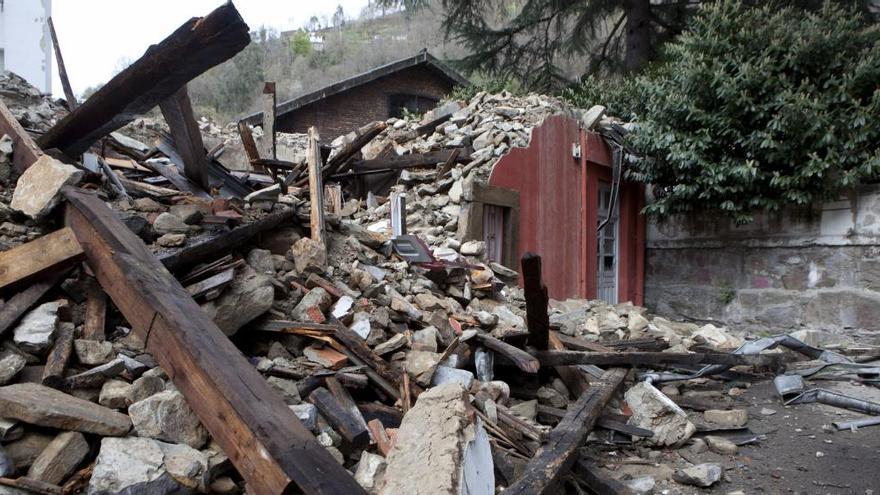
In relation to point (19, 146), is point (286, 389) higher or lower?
lower

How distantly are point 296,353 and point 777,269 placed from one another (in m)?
8.87

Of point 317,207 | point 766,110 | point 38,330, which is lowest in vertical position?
point 38,330

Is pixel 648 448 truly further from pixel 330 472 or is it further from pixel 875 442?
pixel 330 472

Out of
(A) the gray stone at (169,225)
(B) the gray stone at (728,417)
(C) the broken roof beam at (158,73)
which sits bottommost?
(B) the gray stone at (728,417)

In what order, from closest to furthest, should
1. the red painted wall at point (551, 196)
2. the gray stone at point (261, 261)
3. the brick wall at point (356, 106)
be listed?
the gray stone at point (261, 261) < the red painted wall at point (551, 196) < the brick wall at point (356, 106)

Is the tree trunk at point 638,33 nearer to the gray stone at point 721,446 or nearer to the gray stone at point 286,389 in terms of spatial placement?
the gray stone at point 721,446

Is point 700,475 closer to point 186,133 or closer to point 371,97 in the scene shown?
point 186,133

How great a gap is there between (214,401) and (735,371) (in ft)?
18.6

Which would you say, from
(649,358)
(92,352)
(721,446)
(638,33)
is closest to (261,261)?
(92,352)

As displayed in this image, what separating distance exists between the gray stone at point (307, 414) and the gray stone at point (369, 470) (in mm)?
301

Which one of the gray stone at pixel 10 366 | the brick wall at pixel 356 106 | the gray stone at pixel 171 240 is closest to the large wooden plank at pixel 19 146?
the gray stone at pixel 171 240

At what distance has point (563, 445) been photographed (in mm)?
3457

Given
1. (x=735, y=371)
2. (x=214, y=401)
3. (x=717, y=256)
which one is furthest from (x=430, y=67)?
(x=214, y=401)

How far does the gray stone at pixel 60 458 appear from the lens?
221 cm
